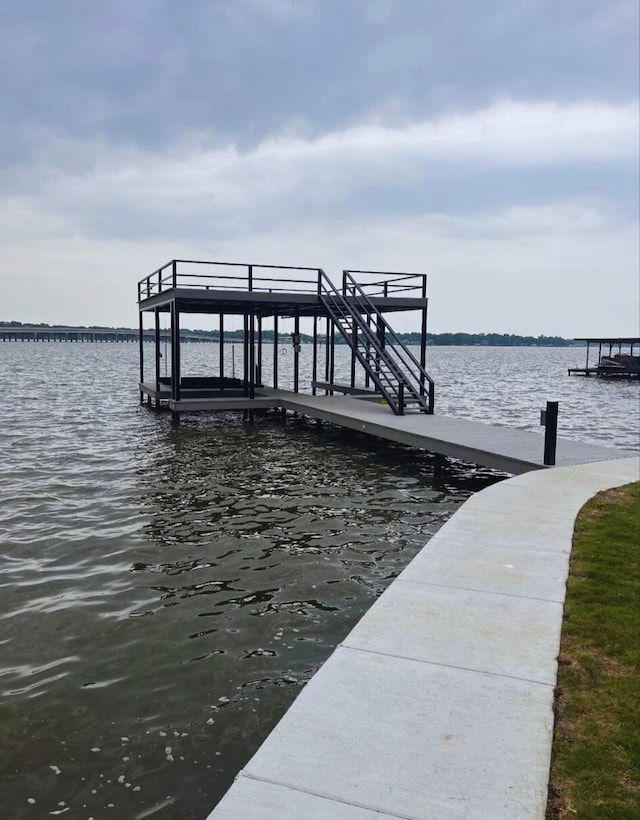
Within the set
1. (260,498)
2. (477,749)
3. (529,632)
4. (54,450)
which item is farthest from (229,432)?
(477,749)

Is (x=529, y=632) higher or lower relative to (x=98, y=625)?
higher

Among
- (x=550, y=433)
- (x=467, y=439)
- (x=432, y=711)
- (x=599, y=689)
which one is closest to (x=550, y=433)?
(x=550, y=433)

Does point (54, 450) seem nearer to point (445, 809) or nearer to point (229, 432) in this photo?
point (229, 432)

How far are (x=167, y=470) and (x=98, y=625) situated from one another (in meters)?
7.24

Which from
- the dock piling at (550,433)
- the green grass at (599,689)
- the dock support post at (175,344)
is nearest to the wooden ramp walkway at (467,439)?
the dock piling at (550,433)

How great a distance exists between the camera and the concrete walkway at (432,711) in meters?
2.97

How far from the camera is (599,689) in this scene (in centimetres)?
403

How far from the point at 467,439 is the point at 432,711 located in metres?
9.76

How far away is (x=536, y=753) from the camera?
10.9 ft

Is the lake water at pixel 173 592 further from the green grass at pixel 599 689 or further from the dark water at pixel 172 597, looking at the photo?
the green grass at pixel 599 689

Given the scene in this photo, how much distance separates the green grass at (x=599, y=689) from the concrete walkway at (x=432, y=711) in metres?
0.09

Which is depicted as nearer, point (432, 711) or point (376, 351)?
point (432, 711)

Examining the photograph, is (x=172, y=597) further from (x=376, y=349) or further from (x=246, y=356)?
(x=246, y=356)

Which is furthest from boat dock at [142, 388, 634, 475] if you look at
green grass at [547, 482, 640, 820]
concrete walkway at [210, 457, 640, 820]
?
concrete walkway at [210, 457, 640, 820]
